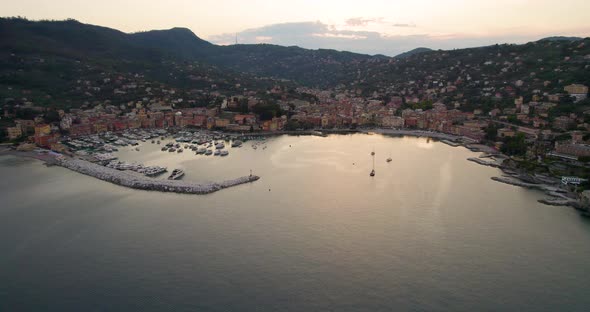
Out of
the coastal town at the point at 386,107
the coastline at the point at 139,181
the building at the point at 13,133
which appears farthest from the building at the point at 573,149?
the building at the point at 13,133

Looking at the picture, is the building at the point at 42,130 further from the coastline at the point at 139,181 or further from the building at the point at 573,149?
the building at the point at 573,149

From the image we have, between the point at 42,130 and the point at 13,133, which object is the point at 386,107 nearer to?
the point at 42,130

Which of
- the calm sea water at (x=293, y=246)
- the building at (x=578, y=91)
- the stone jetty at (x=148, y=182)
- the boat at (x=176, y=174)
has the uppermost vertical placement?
the building at (x=578, y=91)

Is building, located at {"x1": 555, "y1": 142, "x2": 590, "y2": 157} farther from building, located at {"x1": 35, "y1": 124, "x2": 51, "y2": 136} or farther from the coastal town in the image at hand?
building, located at {"x1": 35, "y1": 124, "x2": 51, "y2": 136}

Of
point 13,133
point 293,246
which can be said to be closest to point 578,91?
point 293,246

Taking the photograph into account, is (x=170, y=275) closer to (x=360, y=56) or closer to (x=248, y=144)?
(x=248, y=144)

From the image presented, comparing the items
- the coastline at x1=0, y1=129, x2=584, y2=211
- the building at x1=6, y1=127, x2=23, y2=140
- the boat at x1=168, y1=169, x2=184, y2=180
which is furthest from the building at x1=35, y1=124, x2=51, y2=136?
the boat at x1=168, y1=169, x2=184, y2=180
